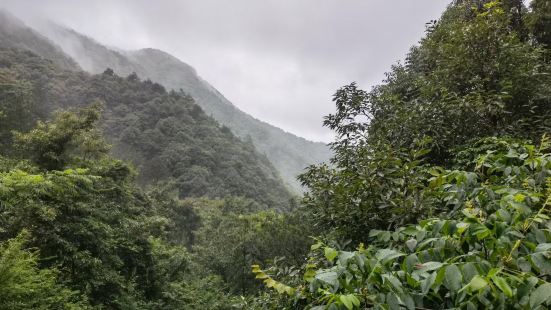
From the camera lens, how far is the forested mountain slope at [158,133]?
50.4 m

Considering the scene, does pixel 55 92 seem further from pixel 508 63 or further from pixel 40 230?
pixel 508 63

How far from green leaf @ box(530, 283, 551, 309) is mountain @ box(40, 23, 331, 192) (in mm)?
104064

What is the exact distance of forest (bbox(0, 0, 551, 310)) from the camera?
1.61 meters

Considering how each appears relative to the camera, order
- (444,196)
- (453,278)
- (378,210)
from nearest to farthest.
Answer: (453,278) < (444,196) < (378,210)

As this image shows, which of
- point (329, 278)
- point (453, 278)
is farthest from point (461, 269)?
point (329, 278)

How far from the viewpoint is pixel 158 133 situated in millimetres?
54438

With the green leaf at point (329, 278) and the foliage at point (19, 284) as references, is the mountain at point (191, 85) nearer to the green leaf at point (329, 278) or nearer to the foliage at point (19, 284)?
the foliage at point (19, 284)

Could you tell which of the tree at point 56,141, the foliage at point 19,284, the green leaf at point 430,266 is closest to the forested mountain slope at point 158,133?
the tree at point 56,141

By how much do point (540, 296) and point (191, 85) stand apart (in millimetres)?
152526

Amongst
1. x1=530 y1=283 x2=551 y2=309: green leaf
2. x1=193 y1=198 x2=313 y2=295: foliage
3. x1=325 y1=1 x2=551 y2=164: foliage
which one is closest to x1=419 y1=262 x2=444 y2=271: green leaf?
x1=530 y1=283 x2=551 y2=309: green leaf

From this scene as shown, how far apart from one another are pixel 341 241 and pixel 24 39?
100488 mm

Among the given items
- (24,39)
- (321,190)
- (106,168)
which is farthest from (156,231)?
(24,39)

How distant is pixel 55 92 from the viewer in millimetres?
53031

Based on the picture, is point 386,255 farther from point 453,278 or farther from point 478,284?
point 478,284
